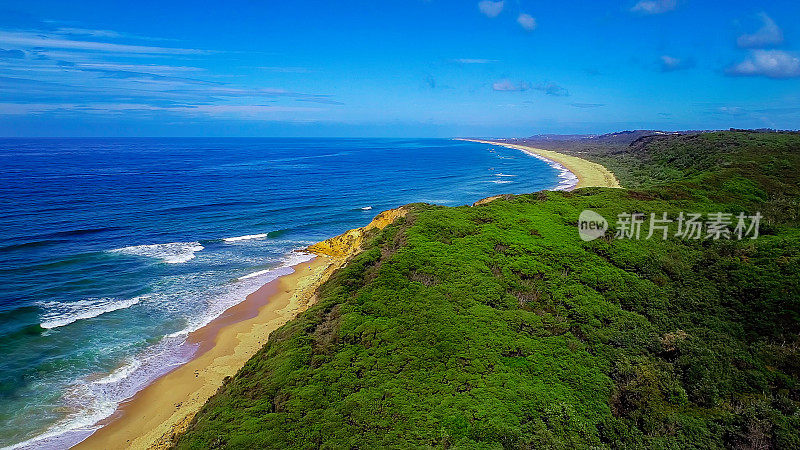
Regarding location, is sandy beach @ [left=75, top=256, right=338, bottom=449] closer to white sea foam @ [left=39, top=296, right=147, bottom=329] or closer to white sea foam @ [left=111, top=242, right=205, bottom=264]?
white sea foam @ [left=39, top=296, right=147, bottom=329]

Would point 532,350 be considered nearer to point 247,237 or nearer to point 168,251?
point 168,251

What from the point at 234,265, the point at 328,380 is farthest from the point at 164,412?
the point at 234,265

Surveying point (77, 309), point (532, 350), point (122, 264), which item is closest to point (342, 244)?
point (122, 264)

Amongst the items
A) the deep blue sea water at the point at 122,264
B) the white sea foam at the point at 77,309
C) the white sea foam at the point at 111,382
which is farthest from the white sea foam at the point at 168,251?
the white sea foam at the point at 111,382

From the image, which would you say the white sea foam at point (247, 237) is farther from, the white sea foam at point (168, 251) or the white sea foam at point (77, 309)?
the white sea foam at point (77, 309)

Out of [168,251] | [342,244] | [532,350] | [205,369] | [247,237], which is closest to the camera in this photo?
[532,350]

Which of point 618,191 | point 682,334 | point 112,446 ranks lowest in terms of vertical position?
point 112,446

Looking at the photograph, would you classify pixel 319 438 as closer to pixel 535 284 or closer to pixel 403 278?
pixel 403 278
